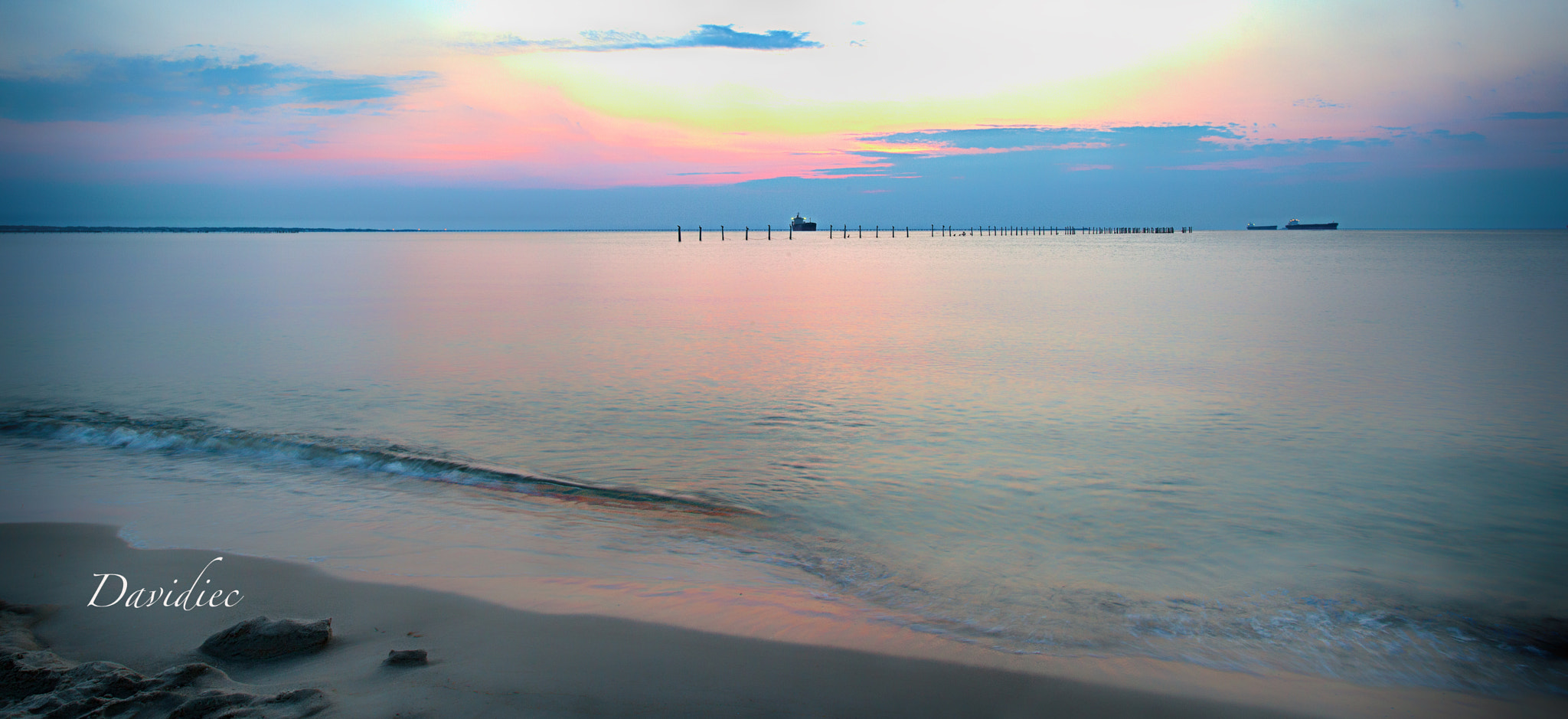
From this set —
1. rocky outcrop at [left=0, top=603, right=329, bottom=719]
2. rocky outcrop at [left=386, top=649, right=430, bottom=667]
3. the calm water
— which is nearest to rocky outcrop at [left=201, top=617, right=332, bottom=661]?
rocky outcrop at [left=0, top=603, right=329, bottom=719]

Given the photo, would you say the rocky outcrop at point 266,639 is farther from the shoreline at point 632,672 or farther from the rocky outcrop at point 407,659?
the rocky outcrop at point 407,659

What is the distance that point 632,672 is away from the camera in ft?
13.0

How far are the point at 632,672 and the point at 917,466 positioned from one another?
5074 millimetres

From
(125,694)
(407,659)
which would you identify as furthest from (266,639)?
(407,659)

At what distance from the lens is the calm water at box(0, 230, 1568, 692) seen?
17.6 feet

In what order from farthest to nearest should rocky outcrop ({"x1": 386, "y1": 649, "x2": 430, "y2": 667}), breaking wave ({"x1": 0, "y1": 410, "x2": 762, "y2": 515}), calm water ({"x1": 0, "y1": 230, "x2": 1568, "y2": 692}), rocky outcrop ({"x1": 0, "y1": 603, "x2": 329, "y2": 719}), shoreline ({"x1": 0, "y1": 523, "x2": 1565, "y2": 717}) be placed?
1. breaking wave ({"x1": 0, "y1": 410, "x2": 762, "y2": 515})
2. calm water ({"x1": 0, "y1": 230, "x2": 1568, "y2": 692})
3. rocky outcrop ({"x1": 386, "y1": 649, "x2": 430, "y2": 667})
4. shoreline ({"x1": 0, "y1": 523, "x2": 1565, "y2": 717})
5. rocky outcrop ({"x1": 0, "y1": 603, "x2": 329, "y2": 719})

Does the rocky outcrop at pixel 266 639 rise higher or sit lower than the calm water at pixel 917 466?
higher

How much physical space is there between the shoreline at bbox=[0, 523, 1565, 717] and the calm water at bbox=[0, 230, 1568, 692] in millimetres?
352

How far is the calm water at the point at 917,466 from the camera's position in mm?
5363

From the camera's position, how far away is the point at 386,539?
20.0ft

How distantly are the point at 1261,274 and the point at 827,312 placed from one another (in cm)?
3008

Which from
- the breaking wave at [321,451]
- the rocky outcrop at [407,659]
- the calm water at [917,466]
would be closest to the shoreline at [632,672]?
the rocky outcrop at [407,659]

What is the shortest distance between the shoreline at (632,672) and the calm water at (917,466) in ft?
1.16

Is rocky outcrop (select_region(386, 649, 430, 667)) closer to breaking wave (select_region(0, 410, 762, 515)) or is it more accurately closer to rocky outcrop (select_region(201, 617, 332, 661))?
rocky outcrop (select_region(201, 617, 332, 661))
